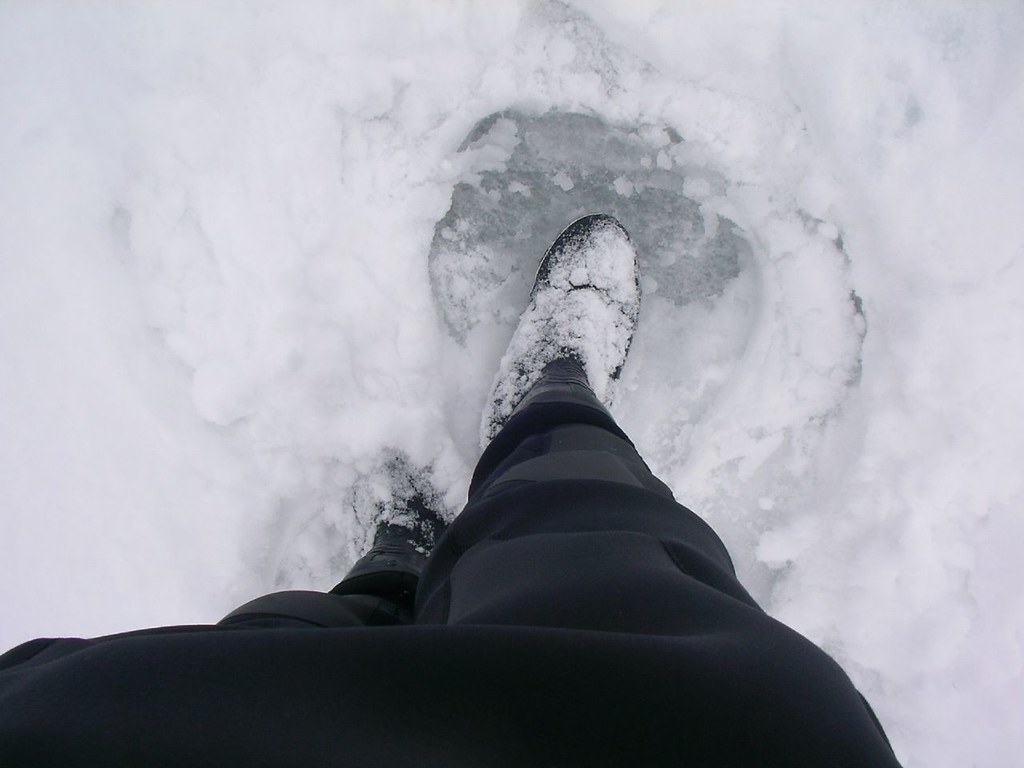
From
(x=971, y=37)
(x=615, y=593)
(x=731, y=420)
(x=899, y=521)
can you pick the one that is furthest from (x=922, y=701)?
(x=971, y=37)

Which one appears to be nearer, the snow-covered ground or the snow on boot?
the snow-covered ground

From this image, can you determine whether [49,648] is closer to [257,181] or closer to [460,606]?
[460,606]

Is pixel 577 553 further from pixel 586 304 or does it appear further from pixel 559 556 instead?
pixel 586 304

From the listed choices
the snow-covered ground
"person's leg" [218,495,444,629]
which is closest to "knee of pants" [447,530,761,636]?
"person's leg" [218,495,444,629]

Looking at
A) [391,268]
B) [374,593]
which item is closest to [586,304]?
[391,268]

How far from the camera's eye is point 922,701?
108 cm

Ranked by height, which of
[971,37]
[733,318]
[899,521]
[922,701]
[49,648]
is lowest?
[49,648]

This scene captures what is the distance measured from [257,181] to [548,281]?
585 mm

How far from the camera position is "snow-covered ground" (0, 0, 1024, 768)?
104 cm

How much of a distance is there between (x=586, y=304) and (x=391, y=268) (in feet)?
1.40

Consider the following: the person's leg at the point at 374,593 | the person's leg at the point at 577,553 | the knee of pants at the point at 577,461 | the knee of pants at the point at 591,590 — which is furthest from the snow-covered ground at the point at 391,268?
the knee of pants at the point at 591,590

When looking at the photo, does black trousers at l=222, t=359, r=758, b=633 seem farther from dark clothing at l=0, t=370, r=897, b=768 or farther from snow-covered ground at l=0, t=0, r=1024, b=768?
snow-covered ground at l=0, t=0, r=1024, b=768

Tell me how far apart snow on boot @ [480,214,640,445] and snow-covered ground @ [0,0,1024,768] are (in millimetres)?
→ 229

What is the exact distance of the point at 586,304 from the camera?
1.36 m
